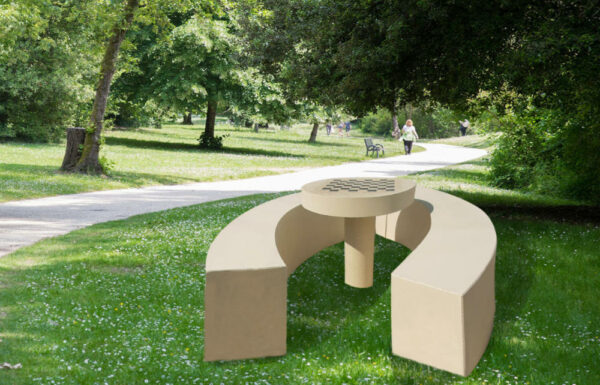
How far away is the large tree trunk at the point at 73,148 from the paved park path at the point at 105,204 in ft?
8.96

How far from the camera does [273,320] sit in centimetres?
464

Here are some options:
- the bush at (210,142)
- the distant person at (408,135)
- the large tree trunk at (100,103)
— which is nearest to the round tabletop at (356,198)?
the large tree trunk at (100,103)

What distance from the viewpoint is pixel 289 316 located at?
5773 mm

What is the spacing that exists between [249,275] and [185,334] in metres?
1.24

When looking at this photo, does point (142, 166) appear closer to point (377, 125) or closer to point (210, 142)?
point (210, 142)

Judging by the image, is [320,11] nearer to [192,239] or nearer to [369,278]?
[192,239]

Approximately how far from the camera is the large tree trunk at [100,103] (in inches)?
628

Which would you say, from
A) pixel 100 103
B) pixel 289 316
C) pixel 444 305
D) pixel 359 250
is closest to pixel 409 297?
pixel 444 305

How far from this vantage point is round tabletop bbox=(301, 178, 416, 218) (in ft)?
18.5

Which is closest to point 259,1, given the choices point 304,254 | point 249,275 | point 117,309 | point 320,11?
point 320,11

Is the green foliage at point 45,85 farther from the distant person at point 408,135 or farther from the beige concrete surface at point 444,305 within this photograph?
the beige concrete surface at point 444,305

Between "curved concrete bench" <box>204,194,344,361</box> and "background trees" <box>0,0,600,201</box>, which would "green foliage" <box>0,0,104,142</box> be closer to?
"background trees" <box>0,0,600,201</box>

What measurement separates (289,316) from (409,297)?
77.0 inches

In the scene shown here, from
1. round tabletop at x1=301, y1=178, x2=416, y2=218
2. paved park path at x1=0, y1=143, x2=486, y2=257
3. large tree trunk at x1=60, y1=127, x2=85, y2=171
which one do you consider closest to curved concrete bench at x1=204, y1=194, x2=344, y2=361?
round tabletop at x1=301, y1=178, x2=416, y2=218
